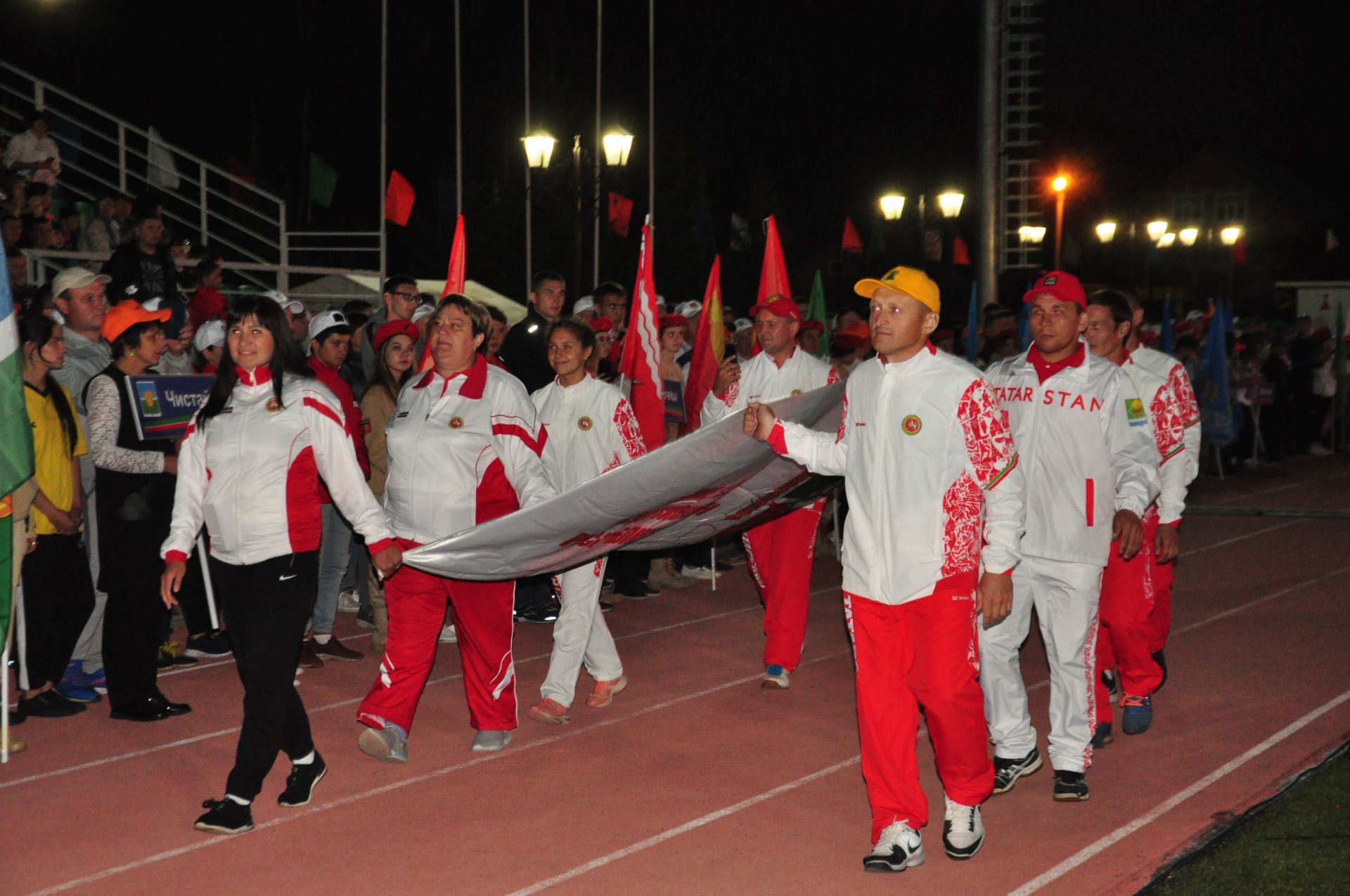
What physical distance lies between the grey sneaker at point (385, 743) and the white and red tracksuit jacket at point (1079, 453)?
9.51ft

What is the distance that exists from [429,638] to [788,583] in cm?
226

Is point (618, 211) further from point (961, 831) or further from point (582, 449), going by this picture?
point (961, 831)

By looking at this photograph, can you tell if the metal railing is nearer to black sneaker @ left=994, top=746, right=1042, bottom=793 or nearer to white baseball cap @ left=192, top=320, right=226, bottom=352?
white baseball cap @ left=192, top=320, right=226, bottom=352

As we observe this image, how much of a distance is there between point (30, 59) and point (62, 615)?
26579 millimetres

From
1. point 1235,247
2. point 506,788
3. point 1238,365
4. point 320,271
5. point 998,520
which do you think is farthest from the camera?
point 1235,247

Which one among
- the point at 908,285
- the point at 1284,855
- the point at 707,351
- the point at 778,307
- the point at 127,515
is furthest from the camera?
the point at 707,351

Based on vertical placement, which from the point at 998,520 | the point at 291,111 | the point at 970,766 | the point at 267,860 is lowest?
the point at 267,860

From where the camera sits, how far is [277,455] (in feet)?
19.1

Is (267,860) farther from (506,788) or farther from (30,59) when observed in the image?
(30,59)

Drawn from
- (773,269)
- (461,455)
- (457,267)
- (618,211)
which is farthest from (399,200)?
(461,455)

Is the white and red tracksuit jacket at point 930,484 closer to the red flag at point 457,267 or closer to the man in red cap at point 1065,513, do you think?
the man in red cap at point 1065,513

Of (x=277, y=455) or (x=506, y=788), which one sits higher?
(x=277, y=455)

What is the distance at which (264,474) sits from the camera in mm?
5805

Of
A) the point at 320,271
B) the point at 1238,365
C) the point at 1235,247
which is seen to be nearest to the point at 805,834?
the point at 320,271
